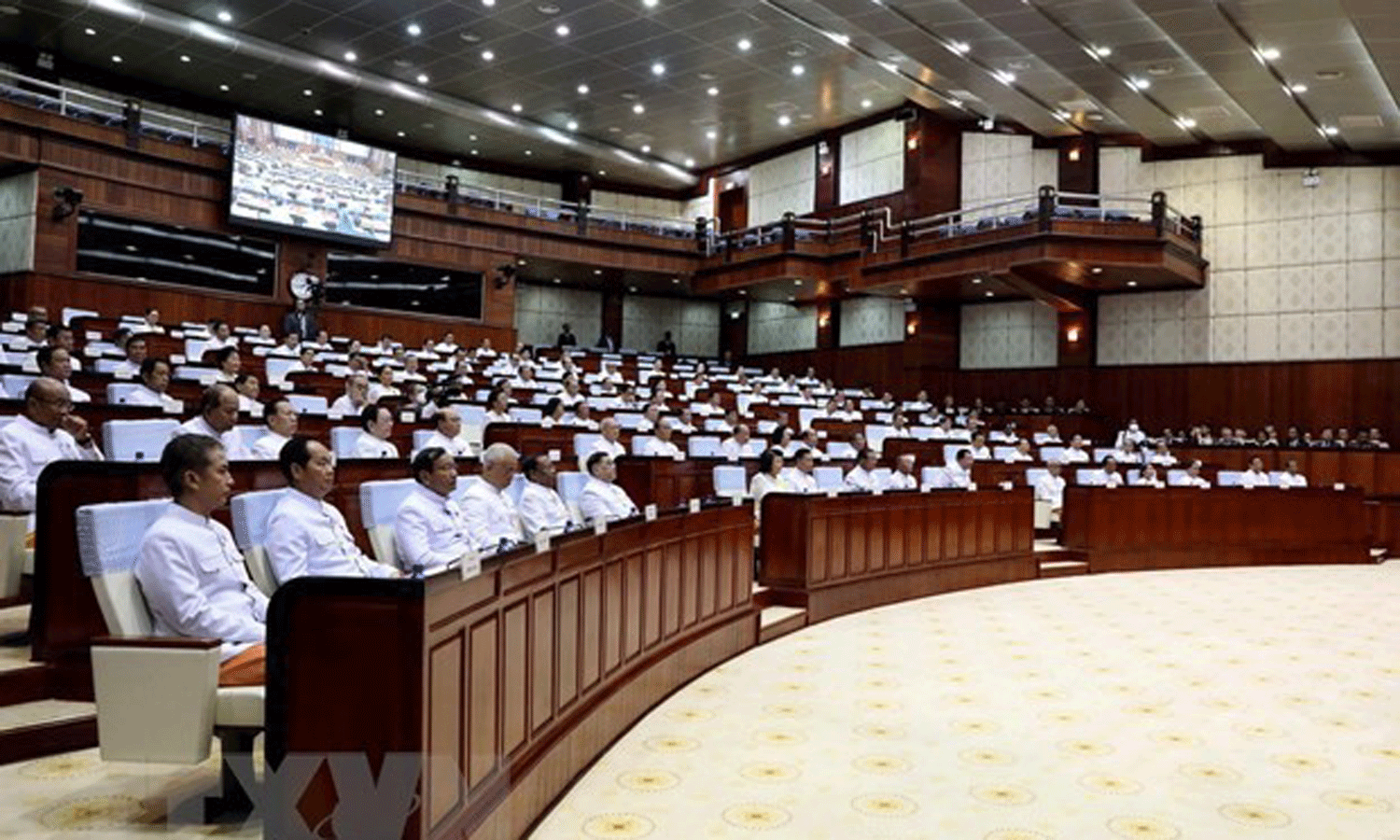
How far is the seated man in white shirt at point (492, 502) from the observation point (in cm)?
420

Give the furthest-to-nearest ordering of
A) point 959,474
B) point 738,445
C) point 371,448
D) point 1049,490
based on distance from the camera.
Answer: point 1049,490
point 959,474
point 738,445
point 371,448

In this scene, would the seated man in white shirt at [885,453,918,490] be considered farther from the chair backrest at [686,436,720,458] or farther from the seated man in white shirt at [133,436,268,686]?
the seated man in white shirt at [133,436,268,686]

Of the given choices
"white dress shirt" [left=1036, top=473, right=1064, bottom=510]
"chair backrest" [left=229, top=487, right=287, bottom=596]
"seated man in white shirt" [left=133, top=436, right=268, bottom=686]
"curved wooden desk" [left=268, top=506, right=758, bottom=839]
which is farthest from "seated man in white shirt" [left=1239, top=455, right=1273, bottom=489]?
"seated man in white shirt" [left=133, top=436, right=268, bottom=686]

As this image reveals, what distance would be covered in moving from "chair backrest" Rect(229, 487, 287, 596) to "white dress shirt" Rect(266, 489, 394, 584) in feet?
0.14

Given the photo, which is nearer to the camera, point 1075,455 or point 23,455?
point 23,455

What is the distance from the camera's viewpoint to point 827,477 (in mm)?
7875

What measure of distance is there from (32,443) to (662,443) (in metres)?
4.64

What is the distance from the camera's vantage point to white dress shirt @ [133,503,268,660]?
2555 millimetres

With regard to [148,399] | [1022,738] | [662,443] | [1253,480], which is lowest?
[1022,738]

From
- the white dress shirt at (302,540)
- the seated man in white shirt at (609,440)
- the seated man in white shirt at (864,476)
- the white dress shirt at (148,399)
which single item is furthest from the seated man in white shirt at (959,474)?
the white dress shirt at (302,540)

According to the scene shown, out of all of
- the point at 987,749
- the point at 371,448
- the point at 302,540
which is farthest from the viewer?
the point at 371,448

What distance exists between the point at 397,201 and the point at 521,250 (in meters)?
2.22

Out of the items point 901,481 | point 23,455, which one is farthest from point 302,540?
point 901,481

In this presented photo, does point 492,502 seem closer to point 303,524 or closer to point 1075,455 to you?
point 303,524
